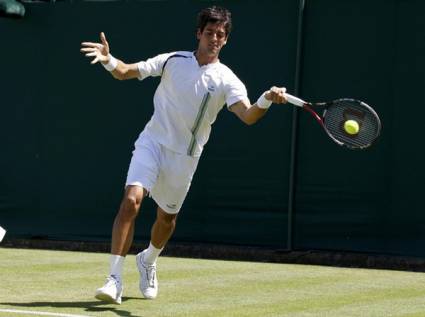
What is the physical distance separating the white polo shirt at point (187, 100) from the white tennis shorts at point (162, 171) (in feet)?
0.18

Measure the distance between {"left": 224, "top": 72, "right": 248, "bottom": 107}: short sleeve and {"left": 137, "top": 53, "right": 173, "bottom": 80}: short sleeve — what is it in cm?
44

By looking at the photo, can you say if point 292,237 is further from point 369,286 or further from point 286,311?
point 286,311

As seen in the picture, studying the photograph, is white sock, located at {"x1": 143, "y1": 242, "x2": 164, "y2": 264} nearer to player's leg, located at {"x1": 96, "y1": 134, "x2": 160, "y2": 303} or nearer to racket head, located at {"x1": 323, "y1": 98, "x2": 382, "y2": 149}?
player's leg, located at {"x1": 96, "y1": 134, "x2": 160, "y2": 303}

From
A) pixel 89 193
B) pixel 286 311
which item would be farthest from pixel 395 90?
pixel 286 311

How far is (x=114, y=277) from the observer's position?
690 centimetres

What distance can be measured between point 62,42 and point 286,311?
6.00m

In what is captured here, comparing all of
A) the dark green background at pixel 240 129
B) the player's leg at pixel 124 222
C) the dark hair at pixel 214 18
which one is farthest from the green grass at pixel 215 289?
the dark hair at pixel 214 18

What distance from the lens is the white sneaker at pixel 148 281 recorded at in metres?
7.46

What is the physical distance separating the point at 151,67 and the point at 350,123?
1386mm

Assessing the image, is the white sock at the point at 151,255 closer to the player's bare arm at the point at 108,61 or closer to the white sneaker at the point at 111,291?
the white sneaker at the point at 111,291

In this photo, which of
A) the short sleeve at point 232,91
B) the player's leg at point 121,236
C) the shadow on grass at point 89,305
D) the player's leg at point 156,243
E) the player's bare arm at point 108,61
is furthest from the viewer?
the player's leg at point 156,243

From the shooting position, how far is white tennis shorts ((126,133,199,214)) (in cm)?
723

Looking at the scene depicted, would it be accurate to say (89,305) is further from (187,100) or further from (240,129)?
(240,129)

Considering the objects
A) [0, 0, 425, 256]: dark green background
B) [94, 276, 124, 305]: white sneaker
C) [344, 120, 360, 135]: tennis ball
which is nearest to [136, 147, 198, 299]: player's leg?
[94, 276, 124, 305]: white sneaker
